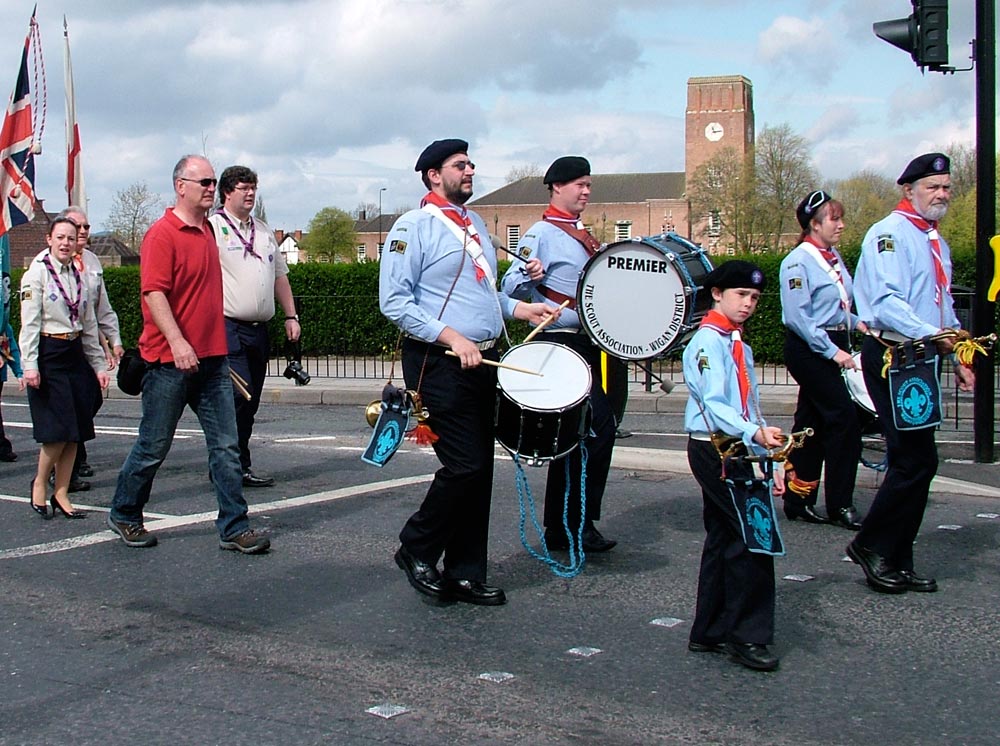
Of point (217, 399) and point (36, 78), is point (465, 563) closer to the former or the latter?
point (217, 399)

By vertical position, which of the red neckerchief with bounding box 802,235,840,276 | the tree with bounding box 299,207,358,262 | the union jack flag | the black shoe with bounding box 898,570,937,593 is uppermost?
the tree with bounding box 299,207,358,262

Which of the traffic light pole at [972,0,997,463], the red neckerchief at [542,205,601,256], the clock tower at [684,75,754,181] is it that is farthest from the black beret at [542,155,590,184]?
the clock tower at [684,75,754,181]

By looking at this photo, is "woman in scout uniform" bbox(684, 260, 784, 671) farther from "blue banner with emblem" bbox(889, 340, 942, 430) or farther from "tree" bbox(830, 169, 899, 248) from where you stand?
"tree" bbox(830, 169, 899, 248)

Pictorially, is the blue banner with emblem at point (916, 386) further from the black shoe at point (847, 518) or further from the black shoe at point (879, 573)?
the black shoe at point (847, 518)

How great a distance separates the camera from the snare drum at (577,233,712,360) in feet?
20.1

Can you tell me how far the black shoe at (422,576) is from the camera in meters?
5.78

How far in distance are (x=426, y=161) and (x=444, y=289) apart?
0.59 metres

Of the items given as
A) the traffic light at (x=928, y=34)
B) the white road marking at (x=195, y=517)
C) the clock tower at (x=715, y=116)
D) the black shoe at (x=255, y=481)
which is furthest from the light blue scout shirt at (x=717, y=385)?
the clock tower at (x=715, y=116)

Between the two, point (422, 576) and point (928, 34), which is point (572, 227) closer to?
point (422, 576)

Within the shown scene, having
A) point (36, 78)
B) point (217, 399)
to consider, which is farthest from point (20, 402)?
point (217, 399)

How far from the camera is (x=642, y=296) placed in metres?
6.19

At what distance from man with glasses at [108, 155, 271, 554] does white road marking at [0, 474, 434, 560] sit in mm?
313

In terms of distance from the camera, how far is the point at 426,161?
5715 millimetres

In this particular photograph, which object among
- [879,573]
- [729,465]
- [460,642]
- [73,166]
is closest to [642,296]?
[729,465]
